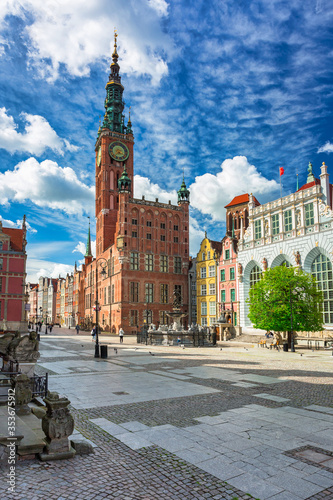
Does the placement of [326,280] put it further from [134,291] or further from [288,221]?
[134,291]

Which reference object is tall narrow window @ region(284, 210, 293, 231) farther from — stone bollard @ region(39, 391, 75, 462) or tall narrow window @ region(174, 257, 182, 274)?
stone bollard @ region(39, 391, 75, 462)

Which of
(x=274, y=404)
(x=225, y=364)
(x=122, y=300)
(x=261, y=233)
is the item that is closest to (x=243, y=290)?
(x=261, y=233)

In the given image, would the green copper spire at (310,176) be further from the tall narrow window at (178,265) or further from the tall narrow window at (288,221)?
the tall narrow window at (178,265)

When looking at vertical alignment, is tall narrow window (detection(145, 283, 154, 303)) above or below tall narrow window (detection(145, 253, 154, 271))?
below

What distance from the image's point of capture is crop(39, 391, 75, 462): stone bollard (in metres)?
6.66

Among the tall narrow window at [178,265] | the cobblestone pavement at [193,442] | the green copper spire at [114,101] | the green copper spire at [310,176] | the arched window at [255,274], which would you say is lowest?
the cobblestone pavement at [193,442]

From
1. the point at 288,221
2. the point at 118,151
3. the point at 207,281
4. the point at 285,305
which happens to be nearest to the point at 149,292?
the point at 207,281

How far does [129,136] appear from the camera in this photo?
276ft

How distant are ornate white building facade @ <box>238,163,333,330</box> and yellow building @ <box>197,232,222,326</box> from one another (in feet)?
27.3

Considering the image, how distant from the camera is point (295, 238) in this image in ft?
144

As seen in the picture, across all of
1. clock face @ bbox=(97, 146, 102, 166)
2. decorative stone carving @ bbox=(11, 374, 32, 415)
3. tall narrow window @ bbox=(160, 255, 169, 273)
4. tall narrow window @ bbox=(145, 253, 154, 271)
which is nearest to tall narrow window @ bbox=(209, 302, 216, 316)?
tall narrow window @ bbox=(160, 255, 169, 273)

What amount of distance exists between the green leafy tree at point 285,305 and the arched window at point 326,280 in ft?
19.0

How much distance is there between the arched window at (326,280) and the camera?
130 feet

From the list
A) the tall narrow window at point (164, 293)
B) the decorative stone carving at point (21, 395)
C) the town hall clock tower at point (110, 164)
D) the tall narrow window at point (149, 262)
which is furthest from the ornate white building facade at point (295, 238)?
the decorative stone carving at point (21, 395)
